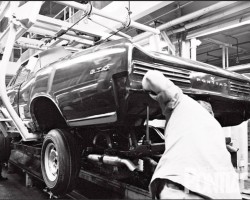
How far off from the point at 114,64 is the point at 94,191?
8.30 ft

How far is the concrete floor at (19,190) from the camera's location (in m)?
3.95

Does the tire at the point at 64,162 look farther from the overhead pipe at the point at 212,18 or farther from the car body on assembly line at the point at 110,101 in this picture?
the overhead pipe at the point at 212,18

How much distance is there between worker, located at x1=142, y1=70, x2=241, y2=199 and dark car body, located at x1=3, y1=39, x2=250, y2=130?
0.35m

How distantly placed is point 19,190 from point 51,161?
1462mm

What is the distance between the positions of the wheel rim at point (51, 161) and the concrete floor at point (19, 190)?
2.95 ft

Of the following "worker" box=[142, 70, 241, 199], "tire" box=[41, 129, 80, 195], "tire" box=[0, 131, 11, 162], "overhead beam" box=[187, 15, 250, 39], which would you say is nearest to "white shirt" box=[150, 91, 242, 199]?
"worker" box=[142, 70, 241, 199]

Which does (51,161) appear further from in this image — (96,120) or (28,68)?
(28,68)

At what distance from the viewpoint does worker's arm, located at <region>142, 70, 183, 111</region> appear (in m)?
1.98

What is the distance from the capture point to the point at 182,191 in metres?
1.84

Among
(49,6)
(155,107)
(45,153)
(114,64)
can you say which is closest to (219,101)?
(155,107)

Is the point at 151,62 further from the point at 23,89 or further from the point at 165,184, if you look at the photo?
the point at 23,89

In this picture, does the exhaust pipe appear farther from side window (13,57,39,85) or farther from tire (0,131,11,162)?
tire (0,131,11,162)

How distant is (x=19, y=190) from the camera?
14.1 ft

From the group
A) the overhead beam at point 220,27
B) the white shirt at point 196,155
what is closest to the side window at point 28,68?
the white shirt at point 196,155
